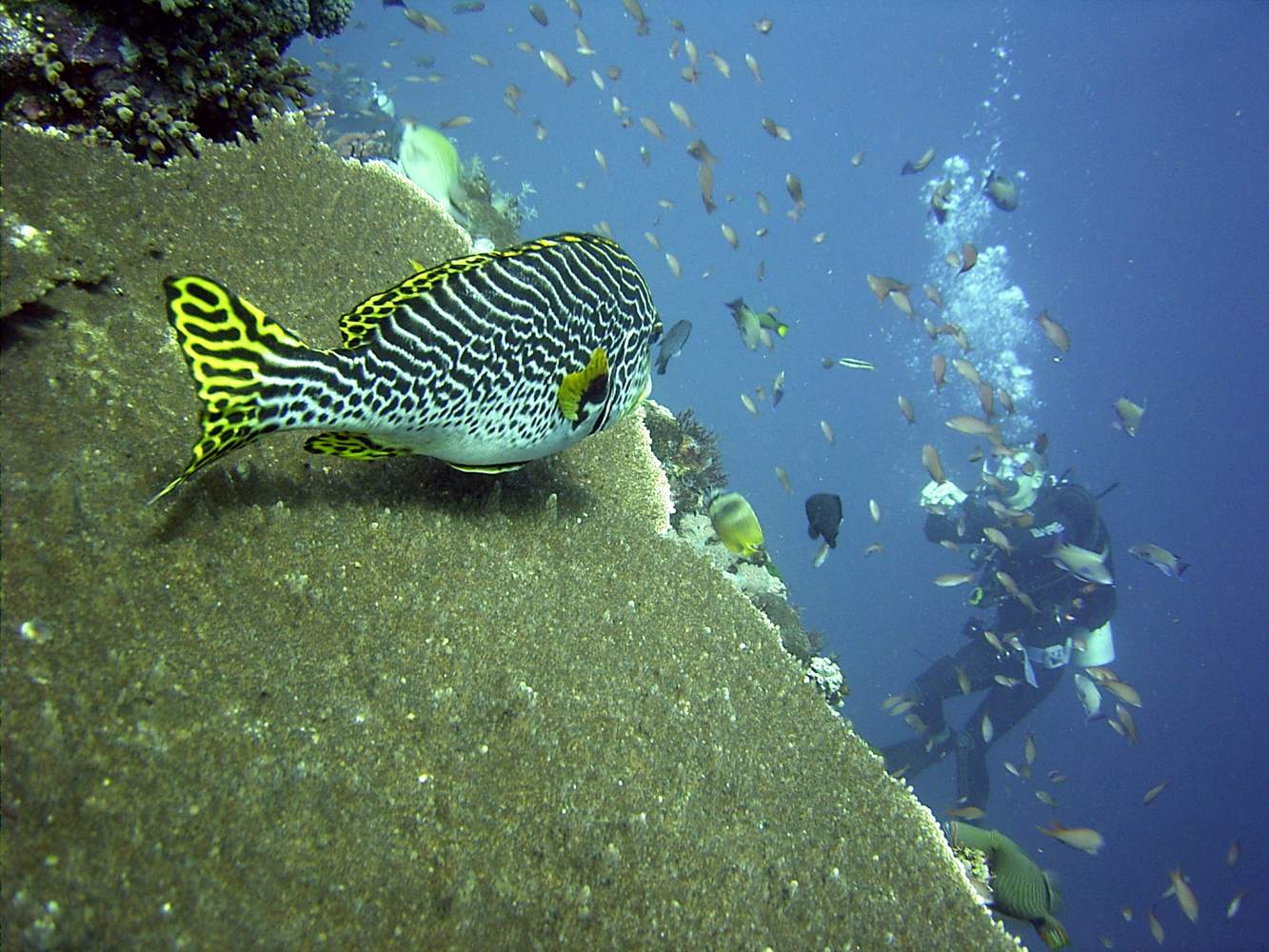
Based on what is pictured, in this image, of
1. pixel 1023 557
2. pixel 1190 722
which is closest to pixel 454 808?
pixel 1023 557

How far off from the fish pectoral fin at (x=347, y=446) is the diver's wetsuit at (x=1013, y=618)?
49.3 feet

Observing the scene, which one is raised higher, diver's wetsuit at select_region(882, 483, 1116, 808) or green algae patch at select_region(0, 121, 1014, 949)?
green algae patch at select_region(0, 121, 1014, 949)

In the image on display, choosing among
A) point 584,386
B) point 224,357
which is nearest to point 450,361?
point 584,386

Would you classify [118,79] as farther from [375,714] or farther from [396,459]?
[375,714]

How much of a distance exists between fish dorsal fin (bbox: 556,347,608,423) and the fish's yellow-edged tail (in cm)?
115

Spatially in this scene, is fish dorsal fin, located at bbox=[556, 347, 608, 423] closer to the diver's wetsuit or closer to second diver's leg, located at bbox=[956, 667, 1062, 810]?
second diver's leg, located at bbox=[956, 667, 1062, 810]

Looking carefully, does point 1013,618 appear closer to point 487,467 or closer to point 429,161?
point 429,161

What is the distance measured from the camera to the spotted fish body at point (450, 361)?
6.61 ft

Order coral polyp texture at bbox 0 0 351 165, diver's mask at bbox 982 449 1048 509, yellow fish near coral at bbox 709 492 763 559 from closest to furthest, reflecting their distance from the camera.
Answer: coral polyp texture at bbox 0 0 351 165 → yellow fish near coral at bbox 709 492 763 559 → diver's mask at bbox 982 449 1048 509

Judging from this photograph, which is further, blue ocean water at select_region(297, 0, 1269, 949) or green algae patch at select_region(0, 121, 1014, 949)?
blue ocean water at select_region(297, 0, 1269, 949)

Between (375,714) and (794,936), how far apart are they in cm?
186

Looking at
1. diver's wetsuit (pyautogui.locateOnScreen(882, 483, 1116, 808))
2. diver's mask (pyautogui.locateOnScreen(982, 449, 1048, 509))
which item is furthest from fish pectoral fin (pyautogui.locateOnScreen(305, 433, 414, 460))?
diver's mask (pyautogui.locateOnScreen(982, 449, 1048, 509))

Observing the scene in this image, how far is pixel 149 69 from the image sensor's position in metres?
3.79

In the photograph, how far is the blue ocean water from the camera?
151 ft
